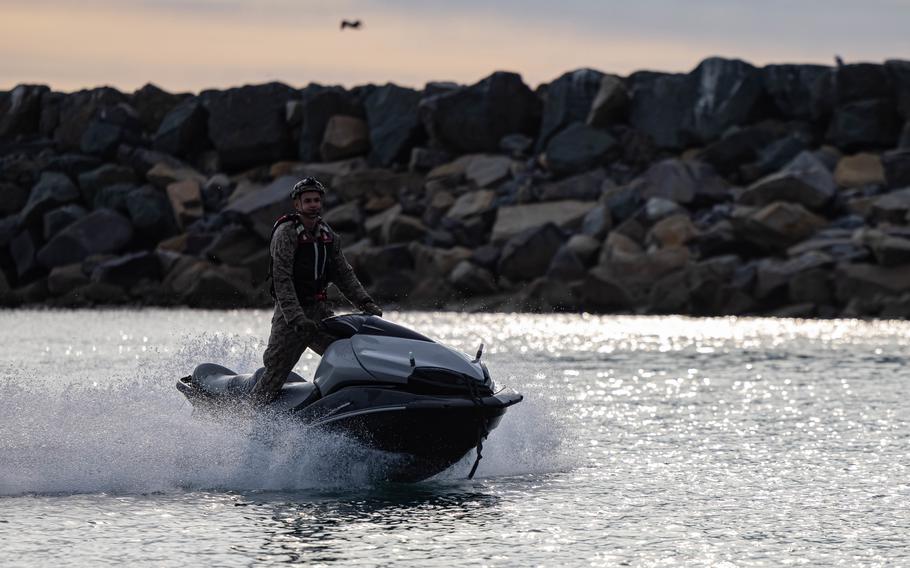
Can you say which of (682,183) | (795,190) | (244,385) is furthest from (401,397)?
(682,183)

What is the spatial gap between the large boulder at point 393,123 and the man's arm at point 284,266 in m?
57.1

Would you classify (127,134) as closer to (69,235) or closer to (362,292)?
(69,235)

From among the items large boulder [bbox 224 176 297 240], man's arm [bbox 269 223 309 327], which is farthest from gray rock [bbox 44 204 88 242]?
man's arm [bbox 269 223 309 327]

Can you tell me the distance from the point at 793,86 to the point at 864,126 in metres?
4.86

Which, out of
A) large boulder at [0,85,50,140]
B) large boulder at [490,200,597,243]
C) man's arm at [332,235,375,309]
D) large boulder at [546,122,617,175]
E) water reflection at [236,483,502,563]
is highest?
large boulder at [0,85,50,140]

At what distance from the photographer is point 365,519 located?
1135 centimetres

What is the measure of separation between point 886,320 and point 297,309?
1419 inches

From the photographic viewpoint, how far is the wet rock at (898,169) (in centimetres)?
5706

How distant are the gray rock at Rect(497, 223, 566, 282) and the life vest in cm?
3982

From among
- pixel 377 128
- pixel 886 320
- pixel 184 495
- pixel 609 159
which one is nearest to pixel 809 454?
pixel 184 495

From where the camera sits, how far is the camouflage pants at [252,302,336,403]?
A: 1268 centimetres

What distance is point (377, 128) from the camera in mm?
71250

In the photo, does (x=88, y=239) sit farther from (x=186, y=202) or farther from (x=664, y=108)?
(x=664, y=108)

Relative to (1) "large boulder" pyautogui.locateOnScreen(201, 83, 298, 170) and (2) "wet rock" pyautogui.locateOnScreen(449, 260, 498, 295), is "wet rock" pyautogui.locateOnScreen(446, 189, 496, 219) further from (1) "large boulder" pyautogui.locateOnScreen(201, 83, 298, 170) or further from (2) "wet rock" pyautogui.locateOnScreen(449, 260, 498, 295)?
(1) "large boulder" pyautogui.locateOnScreen(201, 83, 298, 170)
